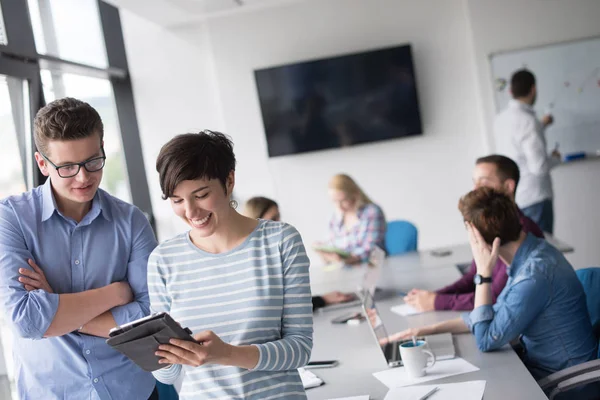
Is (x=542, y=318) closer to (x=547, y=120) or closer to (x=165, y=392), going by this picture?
(x=165, y=392)

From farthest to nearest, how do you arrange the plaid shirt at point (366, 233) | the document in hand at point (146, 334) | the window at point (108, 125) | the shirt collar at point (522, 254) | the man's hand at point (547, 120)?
the man's hand at point (547, 120)
the window at point (108, 125)
the plaid shirt at point (366, 233)
the shirt collar at point (522, 254)
the document in hand at point (146, 334)

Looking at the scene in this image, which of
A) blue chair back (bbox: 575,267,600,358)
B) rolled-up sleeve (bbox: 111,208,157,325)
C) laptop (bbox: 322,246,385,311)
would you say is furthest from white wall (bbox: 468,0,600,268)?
rolled-up sleeve (bbox: 111,208,157,325)

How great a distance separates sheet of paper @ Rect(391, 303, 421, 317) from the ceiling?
3269 mm

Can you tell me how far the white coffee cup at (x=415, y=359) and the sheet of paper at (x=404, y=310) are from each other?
0.89 m

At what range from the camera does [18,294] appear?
190 cm

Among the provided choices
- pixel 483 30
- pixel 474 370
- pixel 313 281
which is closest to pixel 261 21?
pixel 483 30

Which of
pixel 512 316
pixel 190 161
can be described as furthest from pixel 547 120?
pixel 190 161

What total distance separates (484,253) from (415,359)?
606mm

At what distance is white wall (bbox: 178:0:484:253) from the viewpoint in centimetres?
637

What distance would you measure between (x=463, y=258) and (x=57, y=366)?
2.84 metres

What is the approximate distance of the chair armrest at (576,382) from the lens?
231 centimetres

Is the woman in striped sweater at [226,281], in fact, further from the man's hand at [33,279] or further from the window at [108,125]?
the window at [108,125]

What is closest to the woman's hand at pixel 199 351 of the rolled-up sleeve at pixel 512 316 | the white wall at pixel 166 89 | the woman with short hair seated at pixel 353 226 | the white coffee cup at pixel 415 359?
the white coffee cup at pixel 415 359

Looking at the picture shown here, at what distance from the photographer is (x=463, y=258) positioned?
4285 mm
